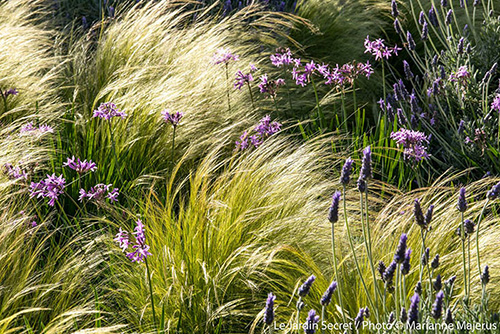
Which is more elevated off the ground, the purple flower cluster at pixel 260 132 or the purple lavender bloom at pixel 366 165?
the purple lavender bloom at pixel 366 165

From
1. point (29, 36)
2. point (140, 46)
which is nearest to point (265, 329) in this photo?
point (140, 46)

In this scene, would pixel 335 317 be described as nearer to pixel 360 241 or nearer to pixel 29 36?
pixel 360 241

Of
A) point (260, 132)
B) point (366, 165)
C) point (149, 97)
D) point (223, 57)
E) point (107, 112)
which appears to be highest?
point (366, 165)

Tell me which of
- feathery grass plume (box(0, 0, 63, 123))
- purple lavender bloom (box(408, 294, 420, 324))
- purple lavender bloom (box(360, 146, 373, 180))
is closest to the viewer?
purple lavender bloom (box(408, 294, 420, 324))

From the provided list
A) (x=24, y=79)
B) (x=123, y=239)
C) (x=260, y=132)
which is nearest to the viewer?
(x=123, y=239)

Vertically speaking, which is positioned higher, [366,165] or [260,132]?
[366,165]

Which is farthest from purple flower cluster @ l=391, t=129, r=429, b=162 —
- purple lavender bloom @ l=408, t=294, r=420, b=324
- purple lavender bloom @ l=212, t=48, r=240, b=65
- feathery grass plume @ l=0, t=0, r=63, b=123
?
feathery grass plume @ l=0, t=0, r=63, b=123

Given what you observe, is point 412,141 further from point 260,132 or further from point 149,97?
point 149,97

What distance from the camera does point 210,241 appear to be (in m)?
2.50

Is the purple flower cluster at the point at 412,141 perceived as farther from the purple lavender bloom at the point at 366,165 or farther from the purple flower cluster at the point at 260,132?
the purple lavender bloom at the point at 366,165

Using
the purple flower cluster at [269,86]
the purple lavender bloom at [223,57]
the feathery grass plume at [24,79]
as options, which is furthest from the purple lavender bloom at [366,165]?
the feathery grass plume at [24,79]

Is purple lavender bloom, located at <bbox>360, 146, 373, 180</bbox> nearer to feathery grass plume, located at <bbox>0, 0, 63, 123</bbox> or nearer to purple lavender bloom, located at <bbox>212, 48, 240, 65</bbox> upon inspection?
purple lavender bloom, located at <bbox>212, 48, 240, 65</bbox>

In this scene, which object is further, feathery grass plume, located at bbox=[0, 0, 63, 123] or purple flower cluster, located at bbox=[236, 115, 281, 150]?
feathery grass plume, located at bbox=[0, 0, 63, 123]

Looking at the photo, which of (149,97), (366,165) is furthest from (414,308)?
(149,97)
